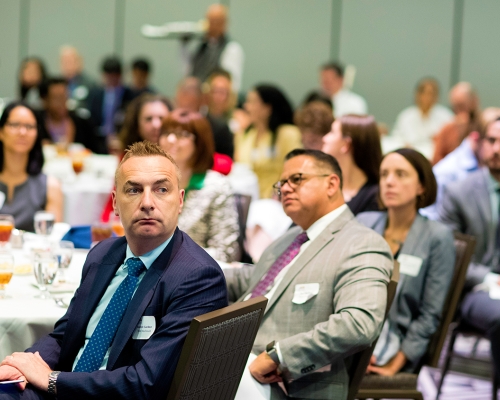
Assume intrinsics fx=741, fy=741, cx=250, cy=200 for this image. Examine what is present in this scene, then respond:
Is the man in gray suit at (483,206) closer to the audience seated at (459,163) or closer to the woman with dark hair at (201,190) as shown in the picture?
the audience seated at (459,163)

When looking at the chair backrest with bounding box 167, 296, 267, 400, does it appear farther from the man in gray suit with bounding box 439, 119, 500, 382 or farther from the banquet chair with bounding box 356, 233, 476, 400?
the man in gray suit with bounding box 439, 119, 500, 382

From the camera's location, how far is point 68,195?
17.6 ft

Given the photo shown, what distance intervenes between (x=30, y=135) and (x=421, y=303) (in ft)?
8.38

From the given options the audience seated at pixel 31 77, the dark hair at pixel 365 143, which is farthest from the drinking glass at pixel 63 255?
the audience seated at pixel 31 77

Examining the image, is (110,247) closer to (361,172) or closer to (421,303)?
(421,303)

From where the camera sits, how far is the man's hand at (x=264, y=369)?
2383 mm

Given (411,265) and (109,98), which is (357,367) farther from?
(109,98)

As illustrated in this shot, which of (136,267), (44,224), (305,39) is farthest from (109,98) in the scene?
(136,267)

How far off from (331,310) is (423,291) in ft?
2.80

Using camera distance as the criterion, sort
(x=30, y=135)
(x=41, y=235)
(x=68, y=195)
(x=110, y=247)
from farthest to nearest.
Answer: (x=68, y=195)
(x=30, y=135)
(x=41, y=235)
(x=110, y=247)

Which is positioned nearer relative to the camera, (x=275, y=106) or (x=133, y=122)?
(x=133, y=122)

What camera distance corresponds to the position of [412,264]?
318cm

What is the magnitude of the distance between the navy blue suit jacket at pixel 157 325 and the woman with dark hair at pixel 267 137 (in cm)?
430

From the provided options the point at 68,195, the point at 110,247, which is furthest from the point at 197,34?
the point at 110,247
